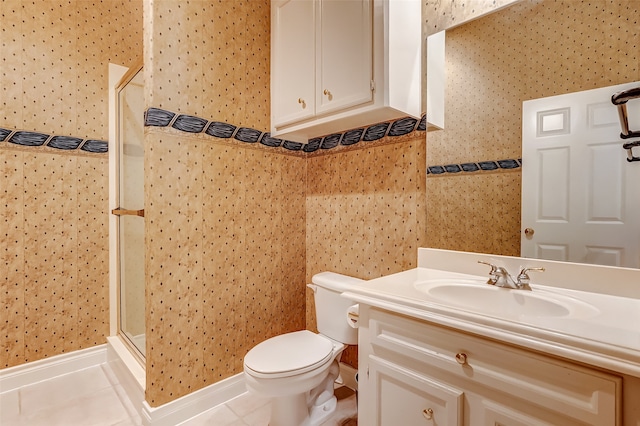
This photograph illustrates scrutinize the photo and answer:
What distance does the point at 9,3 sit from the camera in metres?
1.87

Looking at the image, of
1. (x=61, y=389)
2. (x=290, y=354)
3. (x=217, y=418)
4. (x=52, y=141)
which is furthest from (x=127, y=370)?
(x=52, y=141)

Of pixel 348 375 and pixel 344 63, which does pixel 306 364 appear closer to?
pixel 348 375

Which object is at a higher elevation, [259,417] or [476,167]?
[476,167]

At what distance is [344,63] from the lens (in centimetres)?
150

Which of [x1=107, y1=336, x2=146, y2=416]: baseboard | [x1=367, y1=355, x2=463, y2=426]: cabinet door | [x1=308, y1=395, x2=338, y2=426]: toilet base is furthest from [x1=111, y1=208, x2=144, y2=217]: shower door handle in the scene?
[x1=367, y1=355, x2=463, y2=426]: cabinet door

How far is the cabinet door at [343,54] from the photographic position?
1.41m

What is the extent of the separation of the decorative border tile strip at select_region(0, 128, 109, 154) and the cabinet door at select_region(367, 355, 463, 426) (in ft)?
7.74

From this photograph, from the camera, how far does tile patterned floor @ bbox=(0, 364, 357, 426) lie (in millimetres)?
1610

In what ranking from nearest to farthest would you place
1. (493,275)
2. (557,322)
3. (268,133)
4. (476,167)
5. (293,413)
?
(557,322) < (493,275) < (476,167) < (293,413) < (268,133)

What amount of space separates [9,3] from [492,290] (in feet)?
10.1

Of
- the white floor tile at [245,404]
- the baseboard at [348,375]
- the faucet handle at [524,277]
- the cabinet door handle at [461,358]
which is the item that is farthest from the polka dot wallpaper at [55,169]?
the faucet handle at [524,277]

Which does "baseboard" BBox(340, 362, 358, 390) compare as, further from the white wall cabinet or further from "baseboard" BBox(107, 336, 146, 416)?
the white wall cabinet

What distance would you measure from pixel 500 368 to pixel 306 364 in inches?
33.1

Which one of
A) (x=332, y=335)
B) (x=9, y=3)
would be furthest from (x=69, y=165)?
(x=332, y=335)
